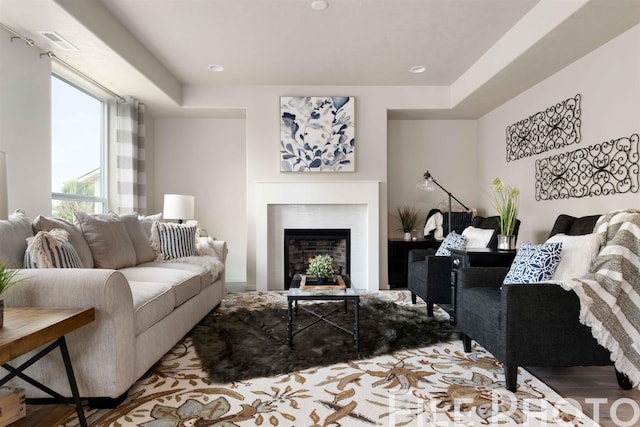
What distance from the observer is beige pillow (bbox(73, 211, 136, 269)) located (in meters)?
3.00

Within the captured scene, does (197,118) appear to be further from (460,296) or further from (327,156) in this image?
(460,296)

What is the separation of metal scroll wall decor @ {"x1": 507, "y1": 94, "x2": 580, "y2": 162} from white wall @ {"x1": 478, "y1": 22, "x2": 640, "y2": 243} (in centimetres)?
6

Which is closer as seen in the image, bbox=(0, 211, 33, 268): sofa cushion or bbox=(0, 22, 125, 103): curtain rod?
bbox=(0, 211, 33, 268): sofa cushion

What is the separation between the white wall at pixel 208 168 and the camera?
5637 mm

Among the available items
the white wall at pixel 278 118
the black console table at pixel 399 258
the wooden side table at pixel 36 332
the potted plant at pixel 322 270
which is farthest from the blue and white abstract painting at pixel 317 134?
the wooden side table at pixel 36 332

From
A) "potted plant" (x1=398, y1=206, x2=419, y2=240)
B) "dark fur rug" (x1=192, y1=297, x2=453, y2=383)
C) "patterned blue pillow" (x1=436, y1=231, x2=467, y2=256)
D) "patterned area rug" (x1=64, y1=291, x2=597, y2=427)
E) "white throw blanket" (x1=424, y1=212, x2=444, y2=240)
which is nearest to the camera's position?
"patterned area rug" (x1=64, y1=291, x2=597, y2=427)

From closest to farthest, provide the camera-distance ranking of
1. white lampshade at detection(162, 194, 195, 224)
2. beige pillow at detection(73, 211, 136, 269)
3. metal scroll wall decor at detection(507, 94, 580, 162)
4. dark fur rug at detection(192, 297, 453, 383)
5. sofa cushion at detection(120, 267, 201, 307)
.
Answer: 1. dark fur rug at detection(192, 297, 453, 383)
2. sofa cushion at detection(120, 267, 201, 307)
3. beige pillow at detection(73, 211, 136, 269)
4. metal scroll wall decor at detection(507, 94, 580, 162)
5. white lampshade at detection(162, 194, 195, 224)

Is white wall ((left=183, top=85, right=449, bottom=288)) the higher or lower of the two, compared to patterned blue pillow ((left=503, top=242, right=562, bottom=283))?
higher

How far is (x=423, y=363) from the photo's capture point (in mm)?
2580

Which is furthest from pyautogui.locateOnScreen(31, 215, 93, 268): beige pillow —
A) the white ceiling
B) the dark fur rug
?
the white ceiling

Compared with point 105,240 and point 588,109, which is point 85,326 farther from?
point 588,109

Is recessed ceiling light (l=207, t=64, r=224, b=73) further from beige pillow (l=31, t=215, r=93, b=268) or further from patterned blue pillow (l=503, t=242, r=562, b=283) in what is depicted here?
patterned blue pillow (l=503, t=242, r=562, b=283)

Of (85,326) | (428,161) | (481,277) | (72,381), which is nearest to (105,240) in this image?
(85,326)

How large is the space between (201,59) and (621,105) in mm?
3876
